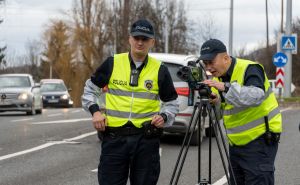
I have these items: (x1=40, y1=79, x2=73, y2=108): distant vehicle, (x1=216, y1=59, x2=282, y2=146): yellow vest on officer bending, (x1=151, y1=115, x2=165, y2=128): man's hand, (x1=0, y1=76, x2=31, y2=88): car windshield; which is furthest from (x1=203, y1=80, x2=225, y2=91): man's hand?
(x1=40, y1=79, x2=73, y2=108): distant vehicle

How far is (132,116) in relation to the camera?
539 cm

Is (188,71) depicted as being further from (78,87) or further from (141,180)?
(78,87)

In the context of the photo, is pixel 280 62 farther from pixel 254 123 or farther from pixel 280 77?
pixel 254 123

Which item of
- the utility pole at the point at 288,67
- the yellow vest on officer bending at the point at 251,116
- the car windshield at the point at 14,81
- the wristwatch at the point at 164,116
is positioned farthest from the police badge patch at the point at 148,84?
the utility pole at the point at 288,67

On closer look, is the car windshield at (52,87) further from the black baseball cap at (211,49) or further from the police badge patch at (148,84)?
the black baseball cap at (211,49)

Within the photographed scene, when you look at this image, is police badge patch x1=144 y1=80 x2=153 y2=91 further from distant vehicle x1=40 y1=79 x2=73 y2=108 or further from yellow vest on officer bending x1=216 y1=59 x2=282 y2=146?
distant vehicle x1=40 y1=79 x2=73 y2=108

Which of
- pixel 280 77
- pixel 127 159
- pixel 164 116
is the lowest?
pixel 280 77

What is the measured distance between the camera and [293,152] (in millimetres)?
12219

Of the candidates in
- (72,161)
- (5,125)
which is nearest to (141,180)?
(72,161)

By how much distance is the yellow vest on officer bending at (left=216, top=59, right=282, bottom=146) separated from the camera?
5207mm

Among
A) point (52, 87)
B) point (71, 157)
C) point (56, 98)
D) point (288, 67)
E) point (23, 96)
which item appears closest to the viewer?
point (71, 157)

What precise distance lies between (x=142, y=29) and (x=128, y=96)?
1.86ft

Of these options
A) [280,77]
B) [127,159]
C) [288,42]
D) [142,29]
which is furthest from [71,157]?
[288,42]

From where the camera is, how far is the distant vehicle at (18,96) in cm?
2301
